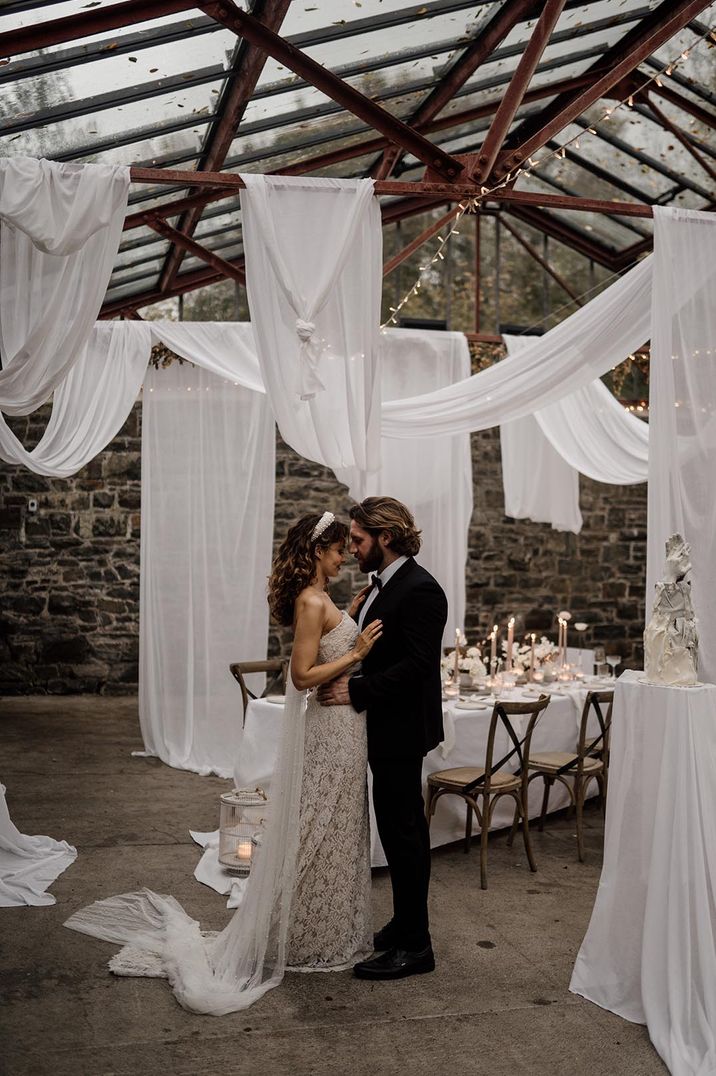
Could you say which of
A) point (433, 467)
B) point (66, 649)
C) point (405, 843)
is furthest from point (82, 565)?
point (405, 843)

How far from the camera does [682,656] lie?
10.8ft

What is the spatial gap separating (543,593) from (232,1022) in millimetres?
8240

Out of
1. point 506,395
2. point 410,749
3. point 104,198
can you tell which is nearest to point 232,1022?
point 410,749

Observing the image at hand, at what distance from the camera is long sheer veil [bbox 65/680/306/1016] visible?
10.8 feet

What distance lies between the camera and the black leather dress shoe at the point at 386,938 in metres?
3.61

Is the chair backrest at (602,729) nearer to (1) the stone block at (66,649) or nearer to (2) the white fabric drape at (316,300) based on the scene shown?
(2) the white fabric drape at (316,300)

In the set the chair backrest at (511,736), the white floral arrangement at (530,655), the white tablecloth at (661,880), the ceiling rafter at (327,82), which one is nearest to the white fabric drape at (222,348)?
the ceiling rafter at (327,82)

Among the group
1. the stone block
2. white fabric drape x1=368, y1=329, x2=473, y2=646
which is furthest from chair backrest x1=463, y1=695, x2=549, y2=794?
the stone block

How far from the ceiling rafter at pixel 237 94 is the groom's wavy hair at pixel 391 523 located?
7.76ft

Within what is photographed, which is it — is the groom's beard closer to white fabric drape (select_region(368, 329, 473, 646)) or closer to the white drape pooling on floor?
the white drape pooling on floor

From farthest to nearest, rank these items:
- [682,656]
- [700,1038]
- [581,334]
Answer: [581,334] → [682,656] → [700,1038]

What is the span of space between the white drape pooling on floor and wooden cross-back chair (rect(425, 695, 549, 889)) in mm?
1700

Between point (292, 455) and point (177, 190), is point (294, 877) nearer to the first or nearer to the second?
point (177, 190)

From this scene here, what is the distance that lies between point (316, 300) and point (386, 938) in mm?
2537
